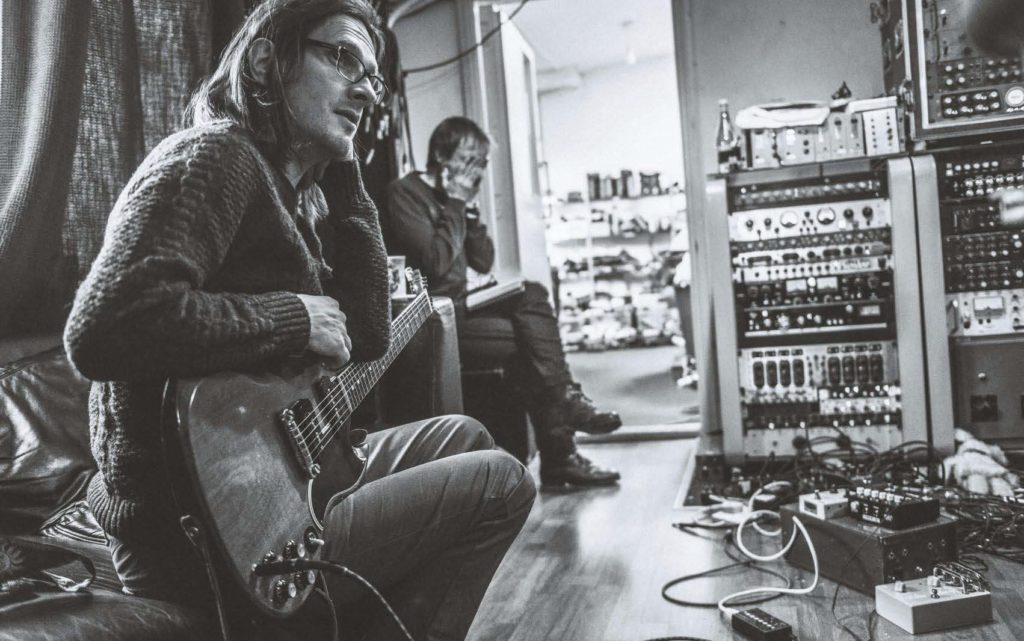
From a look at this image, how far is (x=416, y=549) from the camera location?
4.49ft

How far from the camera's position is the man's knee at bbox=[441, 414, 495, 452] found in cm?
172

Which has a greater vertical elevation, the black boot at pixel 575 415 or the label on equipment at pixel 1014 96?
the label on equipment at pixel 1014 96

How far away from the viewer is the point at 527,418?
379 centimetres

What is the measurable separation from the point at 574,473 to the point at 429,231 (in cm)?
111

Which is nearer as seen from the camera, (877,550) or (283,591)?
(283,591)

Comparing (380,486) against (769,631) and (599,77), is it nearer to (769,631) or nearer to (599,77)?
(769,631)

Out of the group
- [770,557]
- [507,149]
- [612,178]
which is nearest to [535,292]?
[507,149]

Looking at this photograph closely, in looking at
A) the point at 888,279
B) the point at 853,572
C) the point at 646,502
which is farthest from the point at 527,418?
the point at 853,572

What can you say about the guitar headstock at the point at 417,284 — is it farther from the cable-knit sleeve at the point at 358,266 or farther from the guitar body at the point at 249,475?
the guitar body at the point at 249,475

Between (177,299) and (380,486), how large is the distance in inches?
18.5

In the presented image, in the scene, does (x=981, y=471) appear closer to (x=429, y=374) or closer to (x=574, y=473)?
(x=574, y=473)

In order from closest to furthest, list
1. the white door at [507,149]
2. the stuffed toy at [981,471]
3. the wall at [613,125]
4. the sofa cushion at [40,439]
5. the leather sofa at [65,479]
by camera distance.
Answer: the leather sofa at [65,479] < the sofa cushion at [40,439] < the stuffed toy at [981,471] < the white door at [507,149] < the wall at [613,125]

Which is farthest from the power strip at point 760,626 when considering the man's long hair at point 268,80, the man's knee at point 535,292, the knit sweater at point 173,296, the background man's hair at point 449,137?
the background man's hair at point 449,137

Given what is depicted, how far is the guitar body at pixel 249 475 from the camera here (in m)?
1.05
